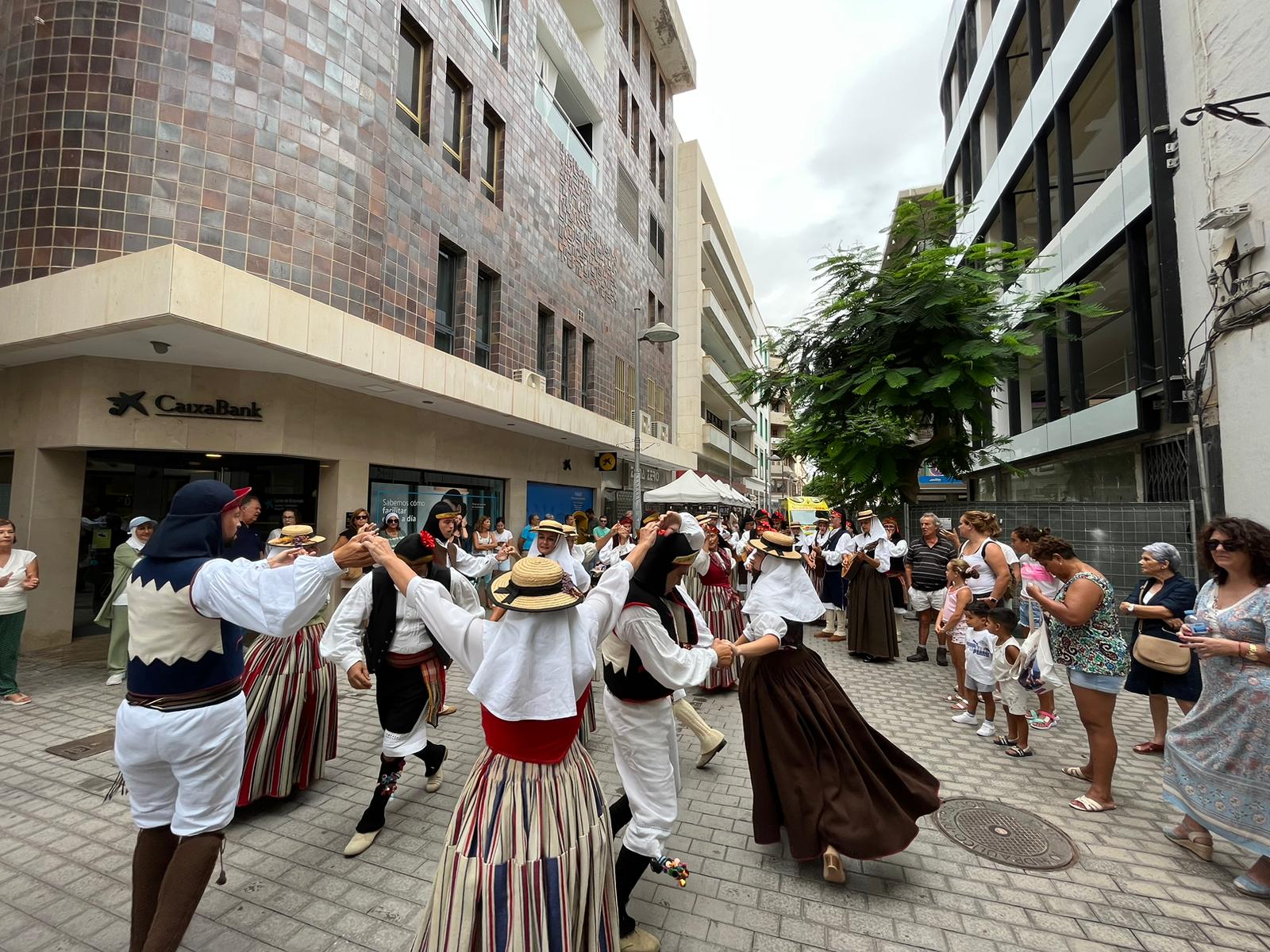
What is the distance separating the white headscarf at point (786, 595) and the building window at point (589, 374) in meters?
15.3

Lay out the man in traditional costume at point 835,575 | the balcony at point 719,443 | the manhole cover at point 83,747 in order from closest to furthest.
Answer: the manhole cover at point 83,747 → the man in traditional costume at point 835,575 → the balcony at point 719,443

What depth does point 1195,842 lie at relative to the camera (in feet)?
11.6

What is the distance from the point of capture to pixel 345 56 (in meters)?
9.59

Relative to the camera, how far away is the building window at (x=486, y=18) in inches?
506

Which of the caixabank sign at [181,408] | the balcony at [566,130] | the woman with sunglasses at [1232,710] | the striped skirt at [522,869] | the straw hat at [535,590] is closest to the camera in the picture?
the striped skirt at [522,869]

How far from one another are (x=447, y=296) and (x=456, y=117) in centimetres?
409

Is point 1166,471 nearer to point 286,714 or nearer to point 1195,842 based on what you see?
point 1195,842

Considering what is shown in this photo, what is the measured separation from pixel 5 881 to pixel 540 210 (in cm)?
1562

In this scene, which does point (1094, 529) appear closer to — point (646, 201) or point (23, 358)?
point (23, 358)

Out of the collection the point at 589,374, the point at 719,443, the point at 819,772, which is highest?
the point at 589,374

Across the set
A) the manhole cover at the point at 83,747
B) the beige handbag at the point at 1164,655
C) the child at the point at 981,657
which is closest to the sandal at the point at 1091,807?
the beige handbag at the point at 1164,655

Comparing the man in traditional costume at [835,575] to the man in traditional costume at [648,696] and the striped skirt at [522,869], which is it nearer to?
the man in traditional costume at [648,696]

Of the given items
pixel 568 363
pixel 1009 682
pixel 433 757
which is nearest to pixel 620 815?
pixel 433 757

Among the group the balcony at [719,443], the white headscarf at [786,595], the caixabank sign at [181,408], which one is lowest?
the white headscarf at [786,595]
